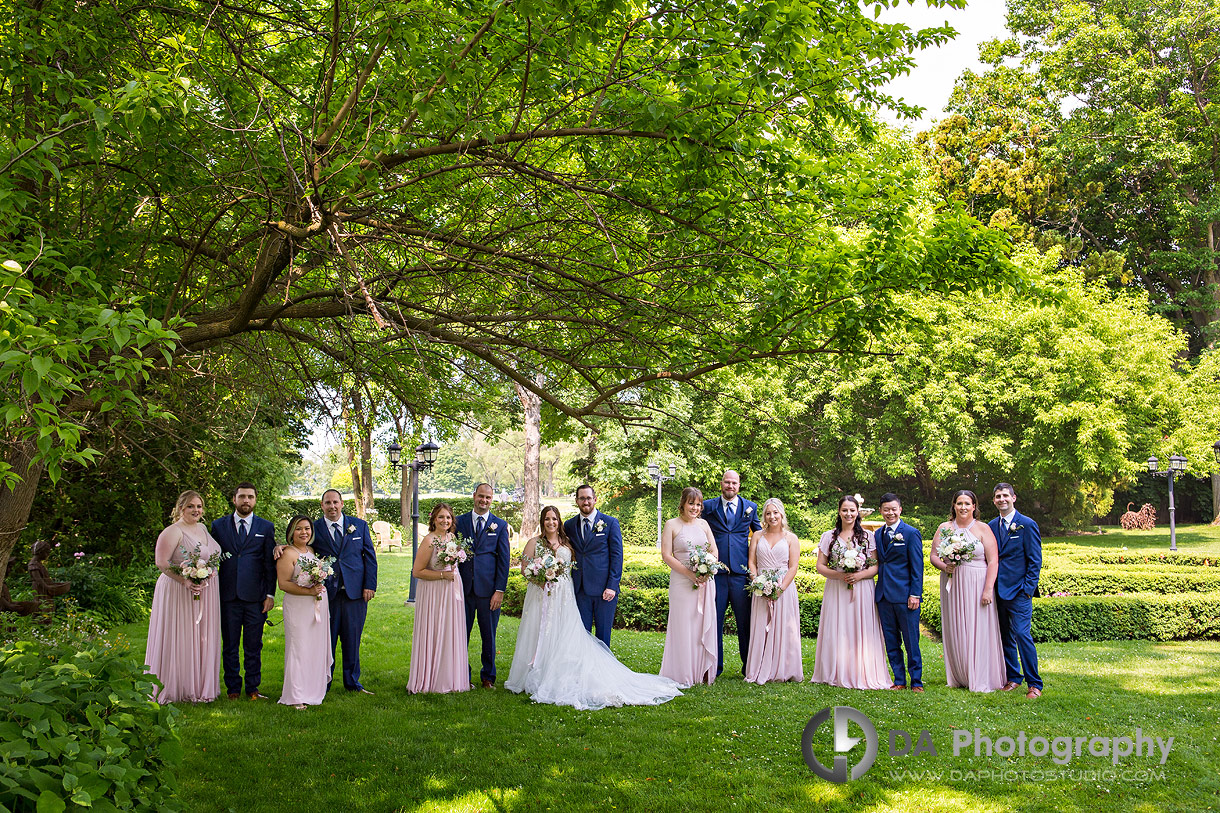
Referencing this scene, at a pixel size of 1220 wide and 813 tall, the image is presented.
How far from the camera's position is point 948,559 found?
839 cm

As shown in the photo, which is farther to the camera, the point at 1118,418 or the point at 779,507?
the point at 1118,418

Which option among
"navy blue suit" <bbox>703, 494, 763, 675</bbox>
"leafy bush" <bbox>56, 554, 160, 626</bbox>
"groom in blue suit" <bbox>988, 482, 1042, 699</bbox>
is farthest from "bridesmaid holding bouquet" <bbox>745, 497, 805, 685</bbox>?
"leafy bush" <bbox>56, 554, 160, 626</bbox>

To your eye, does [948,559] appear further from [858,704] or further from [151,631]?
[151,631]

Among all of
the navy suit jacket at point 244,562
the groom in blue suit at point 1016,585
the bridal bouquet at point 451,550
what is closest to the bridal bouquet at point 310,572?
the navy suit jacket at point 244,562

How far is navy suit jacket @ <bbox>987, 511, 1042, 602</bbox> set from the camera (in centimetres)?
820

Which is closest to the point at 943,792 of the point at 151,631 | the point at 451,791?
the point at 451,791

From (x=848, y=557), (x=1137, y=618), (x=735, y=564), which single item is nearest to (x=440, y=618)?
(x=735, y=564)

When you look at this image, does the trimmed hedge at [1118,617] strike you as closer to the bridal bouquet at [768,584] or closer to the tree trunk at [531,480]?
the bridal bouquet at [768,584]

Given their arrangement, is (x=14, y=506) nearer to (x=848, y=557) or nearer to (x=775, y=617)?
(x=775, y=617)

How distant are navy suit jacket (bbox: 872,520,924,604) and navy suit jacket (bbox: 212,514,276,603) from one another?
6126 millimetres

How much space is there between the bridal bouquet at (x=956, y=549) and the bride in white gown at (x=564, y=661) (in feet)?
9.74

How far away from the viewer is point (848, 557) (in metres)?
8.48

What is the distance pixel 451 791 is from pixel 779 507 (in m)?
4.85

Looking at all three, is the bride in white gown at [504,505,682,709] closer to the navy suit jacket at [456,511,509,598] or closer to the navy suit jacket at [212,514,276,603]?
the navy suit jacket at [456,511,509,598]
